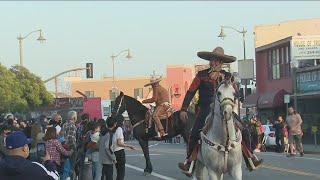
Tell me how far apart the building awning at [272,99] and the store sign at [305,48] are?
2743mm

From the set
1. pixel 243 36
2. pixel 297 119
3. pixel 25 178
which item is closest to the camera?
pixel 25 178

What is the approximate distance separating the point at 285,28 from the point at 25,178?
62.4 m

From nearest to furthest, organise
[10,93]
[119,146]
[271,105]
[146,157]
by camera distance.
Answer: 1. [119,146]
2. [146,157]
3. [271,105]
4. [10,93]

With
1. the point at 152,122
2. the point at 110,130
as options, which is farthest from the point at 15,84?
the point at 110,130

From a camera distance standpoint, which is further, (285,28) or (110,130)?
(285,28)

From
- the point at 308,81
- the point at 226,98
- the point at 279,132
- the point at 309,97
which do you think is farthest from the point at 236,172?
the point at 308,81

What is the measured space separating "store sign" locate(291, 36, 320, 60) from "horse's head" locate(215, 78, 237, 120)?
3861cm

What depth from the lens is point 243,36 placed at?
58.7m

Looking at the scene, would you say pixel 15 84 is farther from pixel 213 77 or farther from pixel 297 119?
pixel 213 77

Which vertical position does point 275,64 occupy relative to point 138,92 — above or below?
above

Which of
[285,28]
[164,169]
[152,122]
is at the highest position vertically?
[285,28]

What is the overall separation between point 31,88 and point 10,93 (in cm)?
624

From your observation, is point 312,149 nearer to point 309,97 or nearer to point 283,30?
point 309,97

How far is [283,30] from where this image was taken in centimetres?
Result: 6575
